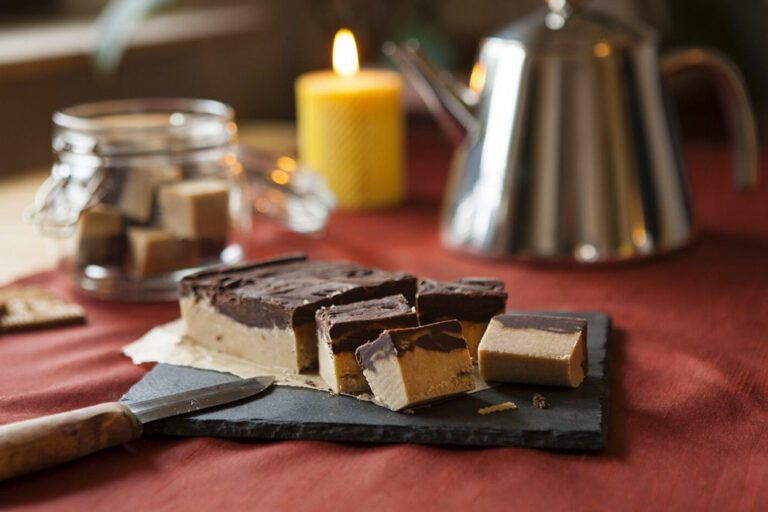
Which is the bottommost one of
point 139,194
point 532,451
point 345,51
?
point 532,451

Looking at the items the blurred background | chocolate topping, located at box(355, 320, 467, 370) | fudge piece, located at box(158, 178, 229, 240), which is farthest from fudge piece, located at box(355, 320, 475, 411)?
the blurred background

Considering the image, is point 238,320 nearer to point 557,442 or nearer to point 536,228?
point 557,442

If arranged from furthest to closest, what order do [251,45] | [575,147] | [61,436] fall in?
[251,45] < [575,147] < [61,436]

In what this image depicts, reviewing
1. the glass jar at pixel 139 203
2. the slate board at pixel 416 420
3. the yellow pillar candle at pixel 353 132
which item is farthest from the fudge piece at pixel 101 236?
the yellow pillar candle at pixel 353 132

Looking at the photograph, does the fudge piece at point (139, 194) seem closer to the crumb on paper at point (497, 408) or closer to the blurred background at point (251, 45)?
the crumb on paper at point (497, 408)

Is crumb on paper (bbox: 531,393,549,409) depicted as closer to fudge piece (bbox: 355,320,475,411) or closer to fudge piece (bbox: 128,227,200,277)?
fudge piece (bbox: 355,320,475,411)

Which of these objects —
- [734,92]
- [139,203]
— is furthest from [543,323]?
[734,92]

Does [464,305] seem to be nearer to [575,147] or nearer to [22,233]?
[575,147]
